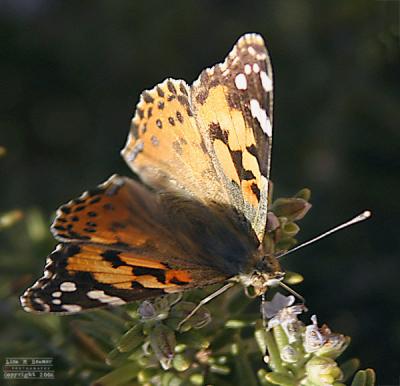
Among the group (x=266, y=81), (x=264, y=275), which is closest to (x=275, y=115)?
(x=266, y=81)

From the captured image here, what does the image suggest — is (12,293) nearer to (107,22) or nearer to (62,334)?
(62,334)

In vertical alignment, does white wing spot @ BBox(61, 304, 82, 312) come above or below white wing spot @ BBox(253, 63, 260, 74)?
below

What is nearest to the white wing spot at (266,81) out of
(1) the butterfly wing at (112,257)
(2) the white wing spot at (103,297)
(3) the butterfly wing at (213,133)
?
(3) the butterfly wing at (213,133)

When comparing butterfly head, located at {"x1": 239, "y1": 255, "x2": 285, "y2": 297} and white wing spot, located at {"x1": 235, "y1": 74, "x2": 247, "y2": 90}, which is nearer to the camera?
butterfly head, located at {"x1": 239, "y1": 255, "x2": 285, "y2": 297}

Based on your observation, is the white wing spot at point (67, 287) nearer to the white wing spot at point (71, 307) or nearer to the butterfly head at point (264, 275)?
the white wing spot at point (71, 307)

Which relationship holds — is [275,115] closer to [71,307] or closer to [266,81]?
[266,81]

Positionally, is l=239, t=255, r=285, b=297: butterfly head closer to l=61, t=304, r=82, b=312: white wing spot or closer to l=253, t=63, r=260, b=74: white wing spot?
l=61, t=304, r=82, b=312: white wing spot

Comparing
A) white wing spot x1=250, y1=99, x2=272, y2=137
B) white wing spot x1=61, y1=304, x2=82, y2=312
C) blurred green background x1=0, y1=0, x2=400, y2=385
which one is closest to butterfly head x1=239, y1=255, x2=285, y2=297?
white wing spot x1=250, y1=99, x2=272, y2=137
